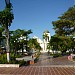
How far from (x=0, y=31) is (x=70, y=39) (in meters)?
19.8

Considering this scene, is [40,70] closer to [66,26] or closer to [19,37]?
[66,26]

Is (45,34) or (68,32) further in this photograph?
(45,34)

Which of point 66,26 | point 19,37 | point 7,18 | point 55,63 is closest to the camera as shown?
point 7,18

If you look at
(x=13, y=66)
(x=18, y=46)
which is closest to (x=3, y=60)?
(x=13, y=66)

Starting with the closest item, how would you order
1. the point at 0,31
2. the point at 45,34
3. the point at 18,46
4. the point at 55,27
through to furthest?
the point at 55,27, the point at 0,31, the point at 18,46, the point at 45,34

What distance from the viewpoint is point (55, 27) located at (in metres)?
39.8

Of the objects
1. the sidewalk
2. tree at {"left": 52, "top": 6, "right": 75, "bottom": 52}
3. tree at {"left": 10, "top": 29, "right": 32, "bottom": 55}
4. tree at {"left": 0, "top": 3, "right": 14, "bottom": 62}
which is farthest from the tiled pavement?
tree at {"left": 10, "top": 29, "right": 32, "bottom": 55}

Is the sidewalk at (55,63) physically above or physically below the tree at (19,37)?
below

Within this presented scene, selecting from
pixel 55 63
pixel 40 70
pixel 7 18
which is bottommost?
pixel 40 70

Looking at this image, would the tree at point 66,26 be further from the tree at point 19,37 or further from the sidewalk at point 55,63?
the tree at point 19,37

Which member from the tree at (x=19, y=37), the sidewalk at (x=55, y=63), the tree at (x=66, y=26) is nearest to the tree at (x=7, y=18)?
the sidewalk at (x=55, y=63)

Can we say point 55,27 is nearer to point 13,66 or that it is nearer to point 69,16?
point 69,16

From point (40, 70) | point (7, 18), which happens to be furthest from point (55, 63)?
point (40, 70)

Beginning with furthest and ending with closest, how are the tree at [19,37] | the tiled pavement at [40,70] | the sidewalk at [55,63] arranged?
the tree at [19,37]
the sidewalk at [55,63]
the tiled pavement at [40,70]
